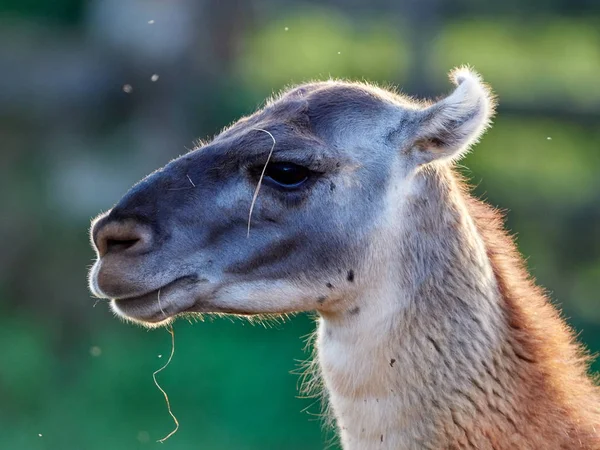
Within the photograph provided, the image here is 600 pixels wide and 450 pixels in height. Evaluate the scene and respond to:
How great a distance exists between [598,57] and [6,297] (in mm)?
6162

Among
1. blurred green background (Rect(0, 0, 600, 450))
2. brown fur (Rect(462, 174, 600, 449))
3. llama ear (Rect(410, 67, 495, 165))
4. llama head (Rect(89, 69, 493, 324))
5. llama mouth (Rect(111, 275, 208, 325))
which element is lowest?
blurred green background (Rect(0, 0, 600, 450))

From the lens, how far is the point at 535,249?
8789 millimetres

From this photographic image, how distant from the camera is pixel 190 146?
33.4 feet

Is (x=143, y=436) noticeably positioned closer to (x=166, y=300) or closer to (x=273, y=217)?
(x=166, y=300)

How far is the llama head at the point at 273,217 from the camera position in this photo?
3580mm

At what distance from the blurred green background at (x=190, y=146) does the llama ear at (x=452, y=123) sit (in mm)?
3395

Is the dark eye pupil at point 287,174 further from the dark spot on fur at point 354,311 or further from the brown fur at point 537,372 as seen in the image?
the brown fur at point 537,372

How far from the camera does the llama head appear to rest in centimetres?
358

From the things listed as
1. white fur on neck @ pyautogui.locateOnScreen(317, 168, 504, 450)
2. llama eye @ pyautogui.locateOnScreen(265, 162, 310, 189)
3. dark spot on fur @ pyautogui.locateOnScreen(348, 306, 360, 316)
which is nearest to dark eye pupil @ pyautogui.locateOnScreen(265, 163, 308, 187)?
llama eye @ pyautogui.locateOnScreen(265, 162, 310, 189)

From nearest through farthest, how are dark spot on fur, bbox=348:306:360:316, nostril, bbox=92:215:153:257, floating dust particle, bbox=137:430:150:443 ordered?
nostril, bbox=92:215:153:257, dark spot on fur, bbox=348:306:360:316, floating dust particle, bbox=137:430:150:443

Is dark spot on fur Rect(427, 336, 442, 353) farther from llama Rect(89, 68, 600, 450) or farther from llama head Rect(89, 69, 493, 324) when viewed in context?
llama head Rect(89, 69, 493, 324)

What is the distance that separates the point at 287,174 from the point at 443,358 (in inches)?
31.1

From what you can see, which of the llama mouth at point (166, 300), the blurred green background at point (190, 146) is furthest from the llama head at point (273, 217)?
the blurred green background at point (190, 146)

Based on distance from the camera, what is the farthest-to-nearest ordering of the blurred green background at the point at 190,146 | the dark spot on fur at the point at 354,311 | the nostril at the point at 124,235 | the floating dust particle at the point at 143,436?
1. the blurred green background at the point at 190,146
2. the floating dust particle at the point at 143,436
3. the dark spot on fur at the point at 354,311
4. the nostril at the point at 124,235
